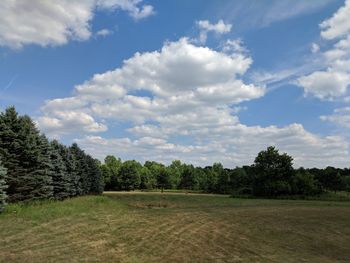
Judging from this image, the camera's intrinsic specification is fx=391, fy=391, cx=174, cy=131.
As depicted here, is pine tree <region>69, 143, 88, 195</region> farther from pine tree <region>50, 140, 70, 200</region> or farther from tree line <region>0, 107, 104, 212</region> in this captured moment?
tree line <region>0, 107, 104, 212</region>

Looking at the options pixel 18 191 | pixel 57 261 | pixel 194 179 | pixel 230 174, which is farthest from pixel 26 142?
pixel 194 179

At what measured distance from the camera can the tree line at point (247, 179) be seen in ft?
285

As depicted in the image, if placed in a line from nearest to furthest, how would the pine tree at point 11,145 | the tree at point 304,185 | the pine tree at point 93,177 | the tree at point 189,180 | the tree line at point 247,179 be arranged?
the pine tree at point 11,145, the pine tree at point 93,177, the tree at point 304,185, the tree line at point 247,179, the tree at point 189,180

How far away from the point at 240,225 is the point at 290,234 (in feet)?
11.5

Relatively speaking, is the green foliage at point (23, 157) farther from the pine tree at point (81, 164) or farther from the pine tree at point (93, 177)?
the pine tree at point (93, 177)

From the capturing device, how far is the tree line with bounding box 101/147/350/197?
285 ft

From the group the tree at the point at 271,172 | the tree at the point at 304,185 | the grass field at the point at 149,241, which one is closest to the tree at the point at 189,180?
the tree at the point at 271,172

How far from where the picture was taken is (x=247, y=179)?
348ft

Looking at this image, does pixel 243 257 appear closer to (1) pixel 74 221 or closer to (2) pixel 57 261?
(2) pixel 57 261

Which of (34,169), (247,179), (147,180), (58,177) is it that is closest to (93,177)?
(58,177)

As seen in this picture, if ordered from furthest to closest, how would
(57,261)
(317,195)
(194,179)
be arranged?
(194,179) → (317,195) → (57,261)

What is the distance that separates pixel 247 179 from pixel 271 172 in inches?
575

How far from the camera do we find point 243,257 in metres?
13.9

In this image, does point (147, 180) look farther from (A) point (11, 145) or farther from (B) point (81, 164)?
(A) point (11, 145)
